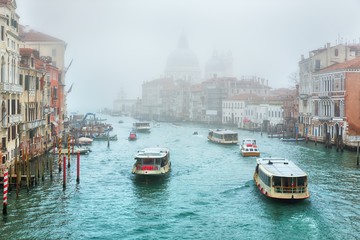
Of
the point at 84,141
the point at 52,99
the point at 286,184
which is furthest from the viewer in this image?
the point at 84,141

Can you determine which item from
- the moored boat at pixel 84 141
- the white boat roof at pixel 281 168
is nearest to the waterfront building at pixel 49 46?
the moored boat at pixel 84 141

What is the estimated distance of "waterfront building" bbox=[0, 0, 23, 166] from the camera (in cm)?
2816

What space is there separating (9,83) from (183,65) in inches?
5859

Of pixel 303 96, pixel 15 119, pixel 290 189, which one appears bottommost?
pixel 290 189

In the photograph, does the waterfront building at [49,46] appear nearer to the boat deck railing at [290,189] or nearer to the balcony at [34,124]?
the balcony at [34,124]

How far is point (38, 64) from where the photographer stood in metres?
42.3

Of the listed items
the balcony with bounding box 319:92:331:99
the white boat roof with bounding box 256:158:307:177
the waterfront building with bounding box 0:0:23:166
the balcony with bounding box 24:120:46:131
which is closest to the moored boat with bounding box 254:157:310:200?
the white boat roof with bounding box 256:158:307:177

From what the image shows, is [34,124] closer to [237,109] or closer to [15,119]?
[15,119]

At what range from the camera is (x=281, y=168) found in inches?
1024

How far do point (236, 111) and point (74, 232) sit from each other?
76878 mm

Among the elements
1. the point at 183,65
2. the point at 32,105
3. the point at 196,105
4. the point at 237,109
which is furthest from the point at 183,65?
the point at 32,105

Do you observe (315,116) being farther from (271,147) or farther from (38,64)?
(38,64)

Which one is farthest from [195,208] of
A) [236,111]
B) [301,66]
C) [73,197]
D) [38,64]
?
[236,111]

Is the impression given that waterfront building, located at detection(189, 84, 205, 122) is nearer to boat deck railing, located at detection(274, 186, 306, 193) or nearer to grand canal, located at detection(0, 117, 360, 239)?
grand canal, located at detection(0, 117, 360, 239)
